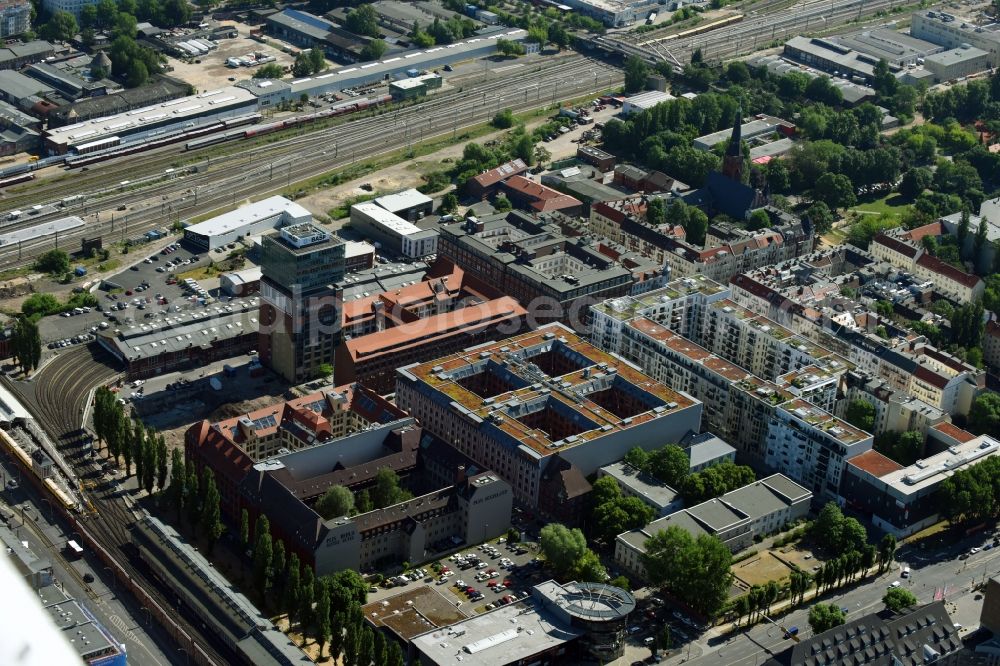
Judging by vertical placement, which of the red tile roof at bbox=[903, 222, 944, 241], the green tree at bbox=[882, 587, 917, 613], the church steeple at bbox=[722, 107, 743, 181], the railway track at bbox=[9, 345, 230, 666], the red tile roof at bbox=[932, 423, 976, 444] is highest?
the church steeple at bbox=[722, 107, 743, 181]

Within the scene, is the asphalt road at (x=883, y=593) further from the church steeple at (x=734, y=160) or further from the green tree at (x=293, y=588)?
the church steeple at (x=734, y=160)

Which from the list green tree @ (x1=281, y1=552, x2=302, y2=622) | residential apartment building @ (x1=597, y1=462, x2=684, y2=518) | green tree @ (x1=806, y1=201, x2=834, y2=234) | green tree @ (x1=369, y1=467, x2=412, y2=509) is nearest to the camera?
green tree @ (x1=281, y1=552, x2=302, y2=622)

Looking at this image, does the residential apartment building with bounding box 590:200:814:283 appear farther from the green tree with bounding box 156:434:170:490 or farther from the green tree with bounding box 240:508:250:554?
the green tree with bounding box 156:434:170:490

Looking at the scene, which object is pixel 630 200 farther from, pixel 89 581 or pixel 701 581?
pixel 89 581

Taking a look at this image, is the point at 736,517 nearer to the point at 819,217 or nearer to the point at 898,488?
the point at 898,488

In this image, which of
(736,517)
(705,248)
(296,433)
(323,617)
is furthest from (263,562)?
(705,248)

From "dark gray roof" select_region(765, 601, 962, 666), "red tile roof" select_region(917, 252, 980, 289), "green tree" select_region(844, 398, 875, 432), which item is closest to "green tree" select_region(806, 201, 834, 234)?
"red tile roof" select_region(917, 252, 980, 289)

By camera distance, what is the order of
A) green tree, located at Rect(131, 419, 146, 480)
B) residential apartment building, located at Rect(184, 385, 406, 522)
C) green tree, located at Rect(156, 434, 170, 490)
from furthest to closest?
1. green tree, located at Rect(156, 434, 170, 490)
2. green tree, located at Rect(131, 419, 146, 480)
3. residential apartment building, located at Rect(184, 385, 406, 522)

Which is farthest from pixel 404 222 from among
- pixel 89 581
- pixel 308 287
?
pixel 89 581
